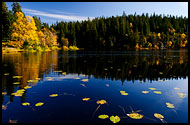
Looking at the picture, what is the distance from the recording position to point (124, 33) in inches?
3396

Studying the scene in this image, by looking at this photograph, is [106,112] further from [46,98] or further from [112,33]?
[112,33]

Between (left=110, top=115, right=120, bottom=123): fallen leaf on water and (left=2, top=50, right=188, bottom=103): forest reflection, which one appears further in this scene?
(left=2, top=50, right=188, bottom=103): forest reflection

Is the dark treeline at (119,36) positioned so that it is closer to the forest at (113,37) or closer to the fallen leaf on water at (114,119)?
the forest at (113,37)

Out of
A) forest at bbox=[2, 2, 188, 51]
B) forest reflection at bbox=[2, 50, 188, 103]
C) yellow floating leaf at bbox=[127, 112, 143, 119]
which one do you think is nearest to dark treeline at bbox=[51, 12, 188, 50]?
forest at bbox=[2, 2, 188, 51]

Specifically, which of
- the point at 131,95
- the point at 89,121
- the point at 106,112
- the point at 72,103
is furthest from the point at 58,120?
the point at 131,95

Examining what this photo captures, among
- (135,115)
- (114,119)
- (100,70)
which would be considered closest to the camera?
(114,119)

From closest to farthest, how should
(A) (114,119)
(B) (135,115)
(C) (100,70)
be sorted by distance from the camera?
(A) (114,119), (B) (135,115), (C) (100,70)

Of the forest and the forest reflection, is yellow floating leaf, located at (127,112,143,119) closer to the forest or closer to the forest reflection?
the forest reflection

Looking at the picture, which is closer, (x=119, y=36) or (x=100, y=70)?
(x=100, y=70)

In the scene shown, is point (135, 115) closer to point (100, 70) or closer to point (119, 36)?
point (100, 70)

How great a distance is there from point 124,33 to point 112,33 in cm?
973

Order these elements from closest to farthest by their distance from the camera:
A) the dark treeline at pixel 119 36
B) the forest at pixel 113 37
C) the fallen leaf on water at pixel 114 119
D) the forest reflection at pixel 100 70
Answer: the fallen leaf on water at pixel 114 119 → the forest reflection at pixel 100 70 → the forest at pixel 113 37 → the dark treeline at pixel 119 36

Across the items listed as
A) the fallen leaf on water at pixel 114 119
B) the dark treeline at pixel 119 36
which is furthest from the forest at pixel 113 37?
the fallen leaf on water at pixel 114 119

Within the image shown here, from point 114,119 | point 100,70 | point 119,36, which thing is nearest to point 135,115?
point 114,119
